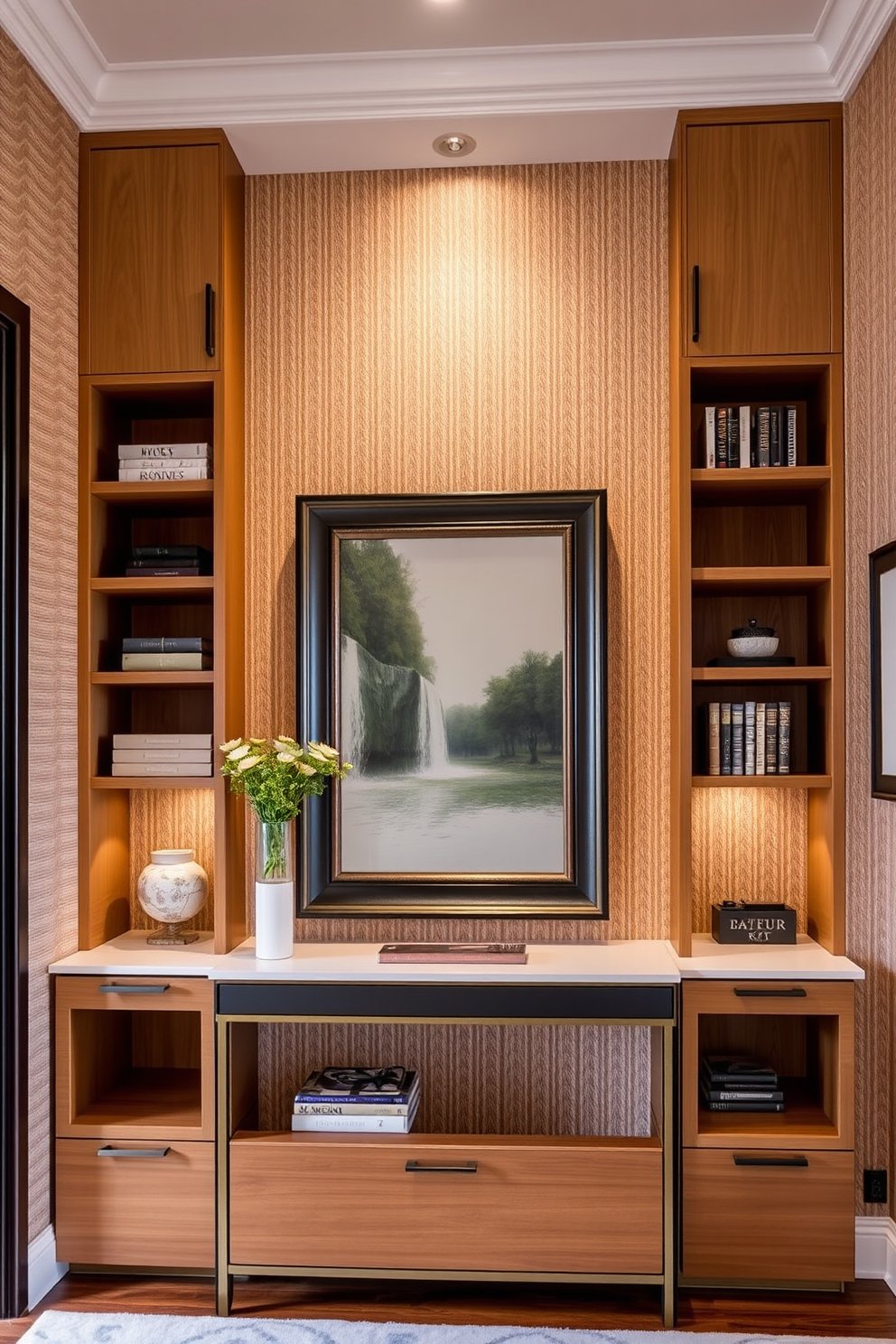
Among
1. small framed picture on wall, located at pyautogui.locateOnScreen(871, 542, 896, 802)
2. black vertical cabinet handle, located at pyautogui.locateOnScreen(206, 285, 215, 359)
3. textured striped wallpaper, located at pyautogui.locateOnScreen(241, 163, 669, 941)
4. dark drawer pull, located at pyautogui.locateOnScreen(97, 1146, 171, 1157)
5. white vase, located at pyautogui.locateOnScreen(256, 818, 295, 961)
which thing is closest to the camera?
small framed picture on wall, located at pyautogui.locateOnScreen(871, 542, 896, 802)

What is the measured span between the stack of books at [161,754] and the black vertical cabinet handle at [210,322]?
103cm

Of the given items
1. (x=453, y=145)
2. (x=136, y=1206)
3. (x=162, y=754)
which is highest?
(x=453, y=145)

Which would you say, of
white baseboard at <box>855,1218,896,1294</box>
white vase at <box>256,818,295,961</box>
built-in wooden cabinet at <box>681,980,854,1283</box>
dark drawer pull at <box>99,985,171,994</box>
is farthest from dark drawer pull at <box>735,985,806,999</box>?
dark drawer pull at <box>99,985,171,994</box>

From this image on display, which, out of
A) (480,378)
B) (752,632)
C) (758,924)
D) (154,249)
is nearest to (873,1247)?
(758,924)

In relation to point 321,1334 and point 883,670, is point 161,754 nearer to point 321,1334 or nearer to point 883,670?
point 321,1334

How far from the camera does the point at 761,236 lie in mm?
2727

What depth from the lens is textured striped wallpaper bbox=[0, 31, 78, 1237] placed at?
8.25 ft

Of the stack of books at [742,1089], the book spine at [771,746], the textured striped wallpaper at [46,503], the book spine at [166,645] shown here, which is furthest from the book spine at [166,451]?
the stack of books at [742,1089]

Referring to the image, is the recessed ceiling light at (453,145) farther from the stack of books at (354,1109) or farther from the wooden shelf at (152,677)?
the stack of books at (354,1109)

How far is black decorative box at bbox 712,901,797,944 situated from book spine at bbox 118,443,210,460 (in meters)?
1.86

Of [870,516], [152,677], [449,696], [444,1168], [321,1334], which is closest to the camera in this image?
[321,1334]

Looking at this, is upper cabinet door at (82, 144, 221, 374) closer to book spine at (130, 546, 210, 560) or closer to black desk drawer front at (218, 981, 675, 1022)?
book spine at (130, 546, 210, 560)

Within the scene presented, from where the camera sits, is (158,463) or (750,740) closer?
(750,740)

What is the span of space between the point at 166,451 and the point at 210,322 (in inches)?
14.1
